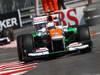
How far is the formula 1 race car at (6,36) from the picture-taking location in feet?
62.2

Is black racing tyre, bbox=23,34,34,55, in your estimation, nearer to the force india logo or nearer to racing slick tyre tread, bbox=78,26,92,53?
racing slick tyre tread, bbox=78,26,92,53

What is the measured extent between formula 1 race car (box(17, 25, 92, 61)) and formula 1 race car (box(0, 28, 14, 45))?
292 inches

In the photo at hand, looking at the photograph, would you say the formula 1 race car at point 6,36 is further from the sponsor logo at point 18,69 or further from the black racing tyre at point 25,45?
the sponsor logo at point 18,69

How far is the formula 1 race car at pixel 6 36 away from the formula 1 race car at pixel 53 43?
7417 millimetres

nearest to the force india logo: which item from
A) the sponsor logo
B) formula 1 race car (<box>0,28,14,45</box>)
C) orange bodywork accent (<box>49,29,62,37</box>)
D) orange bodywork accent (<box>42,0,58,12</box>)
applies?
formula 1 race car (<box>0,28,14,45</box>)

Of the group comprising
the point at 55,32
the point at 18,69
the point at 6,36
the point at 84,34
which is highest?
the point at 55,32

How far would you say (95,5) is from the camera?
18703 mm

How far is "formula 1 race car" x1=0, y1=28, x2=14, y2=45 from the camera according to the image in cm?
1897

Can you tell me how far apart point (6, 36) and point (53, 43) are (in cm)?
828

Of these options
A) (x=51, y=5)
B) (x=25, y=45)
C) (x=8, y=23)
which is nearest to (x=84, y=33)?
(x=25, y=45)

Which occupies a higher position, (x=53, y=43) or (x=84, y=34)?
(x=84, y=34)

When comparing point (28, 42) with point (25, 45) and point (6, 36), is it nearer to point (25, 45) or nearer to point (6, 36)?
point (25, 45)

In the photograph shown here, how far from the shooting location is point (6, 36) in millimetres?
19094

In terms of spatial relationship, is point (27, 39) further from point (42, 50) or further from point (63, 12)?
point (63, 12)
